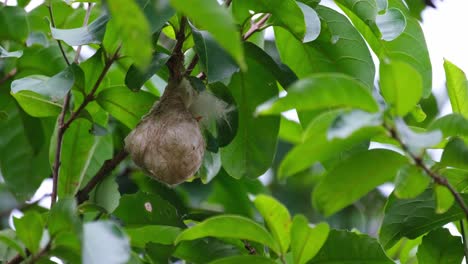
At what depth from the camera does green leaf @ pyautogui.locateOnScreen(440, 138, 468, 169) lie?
1238 mm

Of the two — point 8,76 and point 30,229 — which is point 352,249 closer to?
point 30,229

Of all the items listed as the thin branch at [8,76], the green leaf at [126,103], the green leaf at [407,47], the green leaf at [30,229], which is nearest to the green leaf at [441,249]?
the green leaf at [407,47]

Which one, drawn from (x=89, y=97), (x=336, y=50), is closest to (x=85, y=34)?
(x=89, y=97)

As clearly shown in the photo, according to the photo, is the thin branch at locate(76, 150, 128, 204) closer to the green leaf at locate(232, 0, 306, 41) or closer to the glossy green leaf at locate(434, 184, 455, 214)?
the green leaf at locate(232, 0, 306, 41)

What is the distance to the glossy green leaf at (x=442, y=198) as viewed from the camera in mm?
1161

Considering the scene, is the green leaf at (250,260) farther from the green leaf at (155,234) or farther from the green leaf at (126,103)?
the green leaf at (126,103)

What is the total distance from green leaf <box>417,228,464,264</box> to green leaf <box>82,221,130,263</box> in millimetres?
642

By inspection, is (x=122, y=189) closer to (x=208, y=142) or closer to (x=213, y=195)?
(x=213, y=195)

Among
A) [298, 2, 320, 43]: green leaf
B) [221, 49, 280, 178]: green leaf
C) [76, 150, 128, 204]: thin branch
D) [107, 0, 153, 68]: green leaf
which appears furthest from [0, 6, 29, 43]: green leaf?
[107, 0, 153, 68]: green leaf

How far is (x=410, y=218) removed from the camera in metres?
1.46

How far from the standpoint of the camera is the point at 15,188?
190 centimetres

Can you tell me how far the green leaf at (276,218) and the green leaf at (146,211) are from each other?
1.14 ft

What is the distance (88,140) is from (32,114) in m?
0.17

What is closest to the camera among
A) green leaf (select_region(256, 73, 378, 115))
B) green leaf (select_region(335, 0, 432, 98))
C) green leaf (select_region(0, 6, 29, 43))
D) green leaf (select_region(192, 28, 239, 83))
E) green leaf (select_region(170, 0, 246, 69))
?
green leaf (select_region(170, 0, 246, 69))
